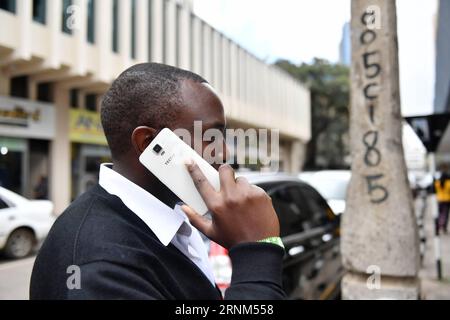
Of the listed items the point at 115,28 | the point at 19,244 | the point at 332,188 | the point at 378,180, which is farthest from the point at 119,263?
the point at 115,28

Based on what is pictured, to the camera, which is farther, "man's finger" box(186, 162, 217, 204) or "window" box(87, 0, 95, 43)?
"window" box(87, 0, 95, 43)

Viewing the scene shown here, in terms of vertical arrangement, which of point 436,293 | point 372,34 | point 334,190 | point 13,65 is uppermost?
point 13,65

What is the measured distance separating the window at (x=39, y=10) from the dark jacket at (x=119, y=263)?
10.9 m

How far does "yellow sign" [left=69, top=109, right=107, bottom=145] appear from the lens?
1212 cm

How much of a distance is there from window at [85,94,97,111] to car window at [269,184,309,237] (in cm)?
1061

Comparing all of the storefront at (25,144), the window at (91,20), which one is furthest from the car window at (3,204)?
the window at (91,20)

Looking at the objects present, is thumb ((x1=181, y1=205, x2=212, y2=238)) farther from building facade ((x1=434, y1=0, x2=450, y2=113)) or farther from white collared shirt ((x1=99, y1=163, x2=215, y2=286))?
building facade ((x1=434, y1=0, x2=450, y2=113))

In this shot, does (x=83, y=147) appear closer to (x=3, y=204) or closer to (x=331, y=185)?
(x=3, y=204)

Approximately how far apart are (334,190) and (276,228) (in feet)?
24.0

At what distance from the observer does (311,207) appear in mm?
3859

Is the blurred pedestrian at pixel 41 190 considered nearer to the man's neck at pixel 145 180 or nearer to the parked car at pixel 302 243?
the parked car at pixel 302 243

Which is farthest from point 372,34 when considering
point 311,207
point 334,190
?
point 334,190

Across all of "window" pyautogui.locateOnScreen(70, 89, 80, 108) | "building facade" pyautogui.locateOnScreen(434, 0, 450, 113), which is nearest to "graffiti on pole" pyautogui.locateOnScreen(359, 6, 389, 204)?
"building facade" pyautogui.locateOnScreen(434, 0, 450, 113)

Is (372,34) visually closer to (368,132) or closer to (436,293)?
(368,132)
